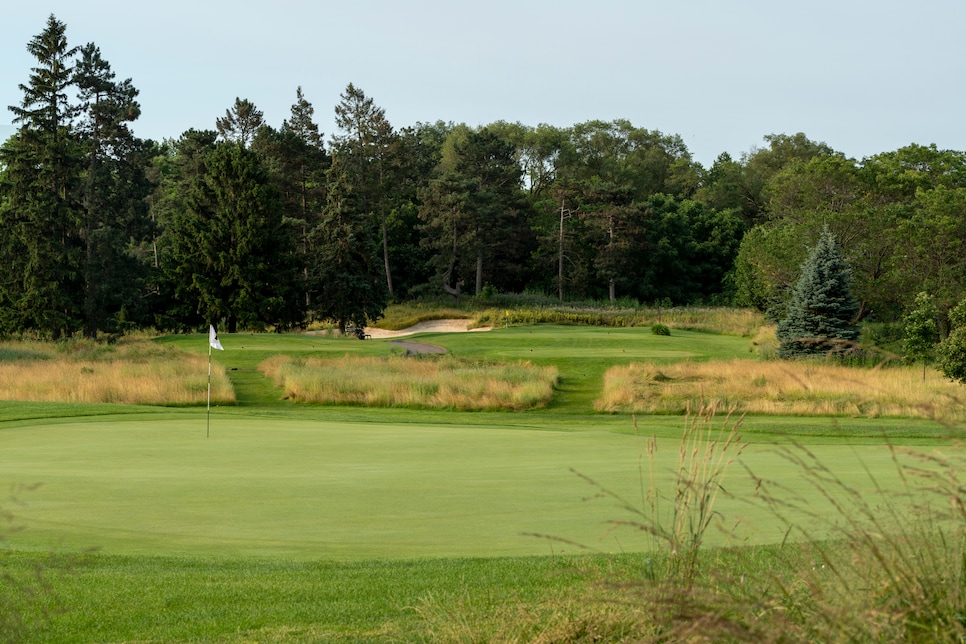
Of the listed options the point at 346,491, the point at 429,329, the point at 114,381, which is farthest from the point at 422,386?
the point at 429,329

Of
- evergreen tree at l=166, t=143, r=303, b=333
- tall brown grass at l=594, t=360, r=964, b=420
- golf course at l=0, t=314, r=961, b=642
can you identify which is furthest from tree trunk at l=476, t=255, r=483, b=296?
golf course at l=0, t=314, r=961, b=642

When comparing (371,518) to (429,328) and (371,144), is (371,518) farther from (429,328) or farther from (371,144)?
(371,144)

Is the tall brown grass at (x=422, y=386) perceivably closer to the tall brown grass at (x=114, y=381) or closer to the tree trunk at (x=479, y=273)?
the tall brown grass at (x=114, y=381)

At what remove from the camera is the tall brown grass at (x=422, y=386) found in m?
28.8

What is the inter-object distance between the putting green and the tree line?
37.9m

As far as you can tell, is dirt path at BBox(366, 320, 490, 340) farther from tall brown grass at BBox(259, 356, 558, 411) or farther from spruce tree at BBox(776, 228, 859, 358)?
tall brown grass at BBox(259, 356, 558, 411)

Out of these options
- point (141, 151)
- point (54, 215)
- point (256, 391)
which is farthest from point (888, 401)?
point (141, 151)

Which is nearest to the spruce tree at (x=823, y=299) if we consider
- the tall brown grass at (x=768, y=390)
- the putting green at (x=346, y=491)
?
the tall brown grass at (x=768, y=390)

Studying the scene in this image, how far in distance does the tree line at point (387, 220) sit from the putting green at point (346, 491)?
37913mm

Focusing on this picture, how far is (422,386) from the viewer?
29.7 meters

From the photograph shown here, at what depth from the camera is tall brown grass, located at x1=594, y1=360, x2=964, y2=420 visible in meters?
26.2

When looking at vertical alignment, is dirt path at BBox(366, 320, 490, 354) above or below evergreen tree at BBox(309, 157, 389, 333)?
below

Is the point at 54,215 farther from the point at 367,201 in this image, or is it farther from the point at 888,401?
the point at 888,401

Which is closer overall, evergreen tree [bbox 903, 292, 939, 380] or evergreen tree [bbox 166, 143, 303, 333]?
evergreen tree [bbox 903, 292, 939, 380]
